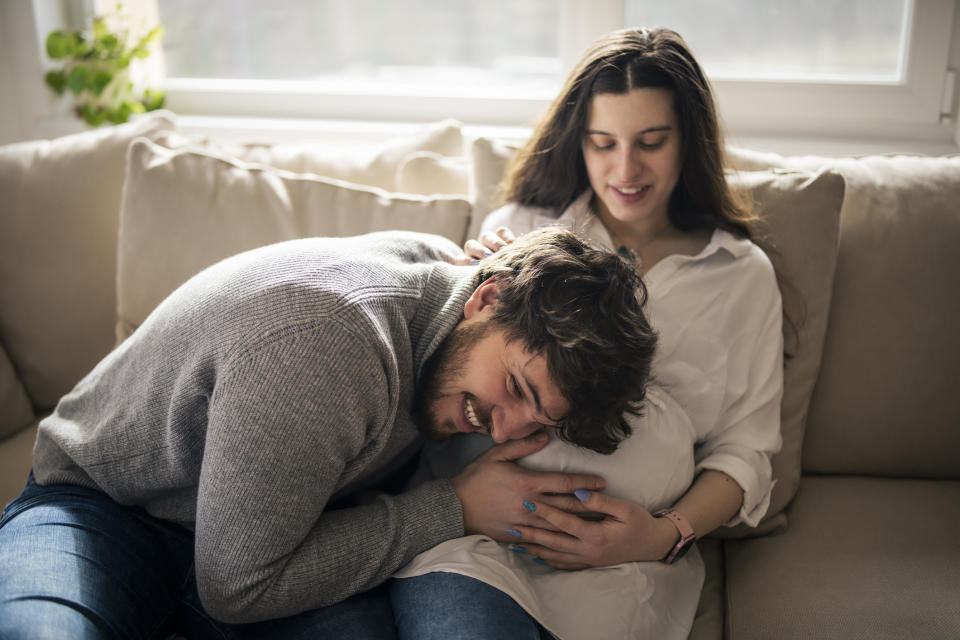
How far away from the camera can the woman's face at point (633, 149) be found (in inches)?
56.0

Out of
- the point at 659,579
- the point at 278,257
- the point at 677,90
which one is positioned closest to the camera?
the point at 278,257

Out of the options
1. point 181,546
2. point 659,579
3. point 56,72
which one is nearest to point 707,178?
point 659,579

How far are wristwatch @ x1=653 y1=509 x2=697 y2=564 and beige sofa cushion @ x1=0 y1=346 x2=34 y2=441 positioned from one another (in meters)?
1.39

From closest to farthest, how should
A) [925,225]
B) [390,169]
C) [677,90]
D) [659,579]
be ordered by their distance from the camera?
[659,579]
[677,90]
[925,225]
[390,169]

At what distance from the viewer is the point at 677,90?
1.43m

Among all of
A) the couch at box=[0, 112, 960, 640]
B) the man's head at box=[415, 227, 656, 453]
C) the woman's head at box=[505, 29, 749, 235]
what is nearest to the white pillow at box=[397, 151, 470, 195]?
the couch at box=[0, 112, 960, 640]

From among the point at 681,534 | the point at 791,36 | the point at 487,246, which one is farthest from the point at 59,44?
the point at 681,534

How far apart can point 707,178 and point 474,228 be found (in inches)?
18.5

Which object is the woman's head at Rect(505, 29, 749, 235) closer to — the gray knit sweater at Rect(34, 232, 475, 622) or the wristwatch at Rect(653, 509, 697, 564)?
the gray knit sweater at Rect(34, 232, 475, 622)

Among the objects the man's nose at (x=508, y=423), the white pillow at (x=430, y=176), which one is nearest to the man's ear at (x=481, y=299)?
the man's nose at (x=508, y=423)

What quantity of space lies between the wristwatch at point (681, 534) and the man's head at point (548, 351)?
183mm

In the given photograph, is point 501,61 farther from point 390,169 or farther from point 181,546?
point 181,546

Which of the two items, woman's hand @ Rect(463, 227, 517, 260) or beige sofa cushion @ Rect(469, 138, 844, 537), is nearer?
woman's hand @ Rect(463, 227, 517, 260)

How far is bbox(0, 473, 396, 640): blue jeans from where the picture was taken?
3.35 feet
